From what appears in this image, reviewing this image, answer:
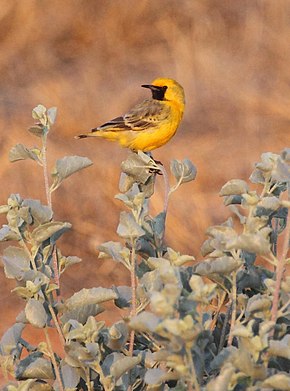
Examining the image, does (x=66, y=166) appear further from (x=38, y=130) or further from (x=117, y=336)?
(x=117, y=336)

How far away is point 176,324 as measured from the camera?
2.65ft

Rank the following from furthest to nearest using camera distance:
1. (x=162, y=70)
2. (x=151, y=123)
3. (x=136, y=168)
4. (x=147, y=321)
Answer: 1. (x=162, y=70)
2. (x=151, y=123)
3. (x=136, y=168)
4. (x=147, y=321)

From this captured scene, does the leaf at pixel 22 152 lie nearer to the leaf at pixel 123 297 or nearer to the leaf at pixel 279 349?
the leaf at pixel 123 297

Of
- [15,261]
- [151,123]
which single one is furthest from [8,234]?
[151,123]

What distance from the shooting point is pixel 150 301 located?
984 millimetres

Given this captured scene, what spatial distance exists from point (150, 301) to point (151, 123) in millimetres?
1499

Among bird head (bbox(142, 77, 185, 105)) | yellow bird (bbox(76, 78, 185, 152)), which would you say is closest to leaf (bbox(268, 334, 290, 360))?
yellow bird (bbox(76, 78, 185, 152))

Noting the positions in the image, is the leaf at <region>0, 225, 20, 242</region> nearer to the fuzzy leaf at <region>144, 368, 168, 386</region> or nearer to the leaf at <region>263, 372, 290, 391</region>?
the fuzzy leaf at <region>144, 368, 168, 386</region>

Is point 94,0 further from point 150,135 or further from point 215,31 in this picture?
point 150,135

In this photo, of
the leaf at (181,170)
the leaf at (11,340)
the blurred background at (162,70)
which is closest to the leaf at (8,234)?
the leaf at (11,340)

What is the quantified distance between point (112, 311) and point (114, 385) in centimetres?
184

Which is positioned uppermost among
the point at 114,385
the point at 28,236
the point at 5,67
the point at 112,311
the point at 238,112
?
the point at 28,236

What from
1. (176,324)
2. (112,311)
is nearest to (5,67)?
(112,311)

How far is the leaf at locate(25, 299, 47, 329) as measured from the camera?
1.04 metres
